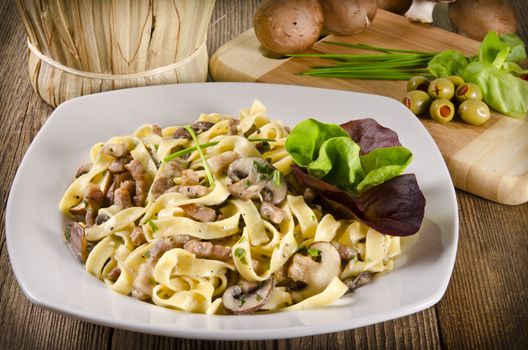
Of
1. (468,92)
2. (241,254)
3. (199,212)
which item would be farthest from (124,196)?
(468,92)

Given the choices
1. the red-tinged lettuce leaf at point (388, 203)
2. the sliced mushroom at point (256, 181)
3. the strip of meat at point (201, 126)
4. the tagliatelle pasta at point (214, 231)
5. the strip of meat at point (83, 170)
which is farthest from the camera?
the strip of meat at point (201, 126)

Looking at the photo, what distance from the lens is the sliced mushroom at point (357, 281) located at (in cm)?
285

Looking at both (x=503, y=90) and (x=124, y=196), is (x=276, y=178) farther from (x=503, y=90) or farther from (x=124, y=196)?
(x=503, y=90)

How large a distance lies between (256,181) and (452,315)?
94cm

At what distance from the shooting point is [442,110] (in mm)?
4062

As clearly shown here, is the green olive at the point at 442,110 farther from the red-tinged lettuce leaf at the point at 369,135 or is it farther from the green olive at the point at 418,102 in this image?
the red-tinged lettuce leaf at the point at 369,135

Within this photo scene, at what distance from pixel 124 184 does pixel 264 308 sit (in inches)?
34.6

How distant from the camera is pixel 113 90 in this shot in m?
4.11

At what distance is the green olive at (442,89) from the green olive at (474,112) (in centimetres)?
9

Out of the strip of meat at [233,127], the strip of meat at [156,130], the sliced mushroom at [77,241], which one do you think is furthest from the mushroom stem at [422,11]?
the sliced mushroom at [77,241]

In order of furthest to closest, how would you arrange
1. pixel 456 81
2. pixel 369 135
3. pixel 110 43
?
pixel 456 81 < pixel 110 43 < pixel 369 135

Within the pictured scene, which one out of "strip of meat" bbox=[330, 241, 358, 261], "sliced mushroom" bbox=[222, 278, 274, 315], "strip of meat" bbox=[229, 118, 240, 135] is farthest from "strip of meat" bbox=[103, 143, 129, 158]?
"strip of meat" bbox=[330, 241, 358, 261]

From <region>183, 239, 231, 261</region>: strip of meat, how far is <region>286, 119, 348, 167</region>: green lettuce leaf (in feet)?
1.54

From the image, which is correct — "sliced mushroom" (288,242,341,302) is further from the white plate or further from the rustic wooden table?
the rustic wooden table
